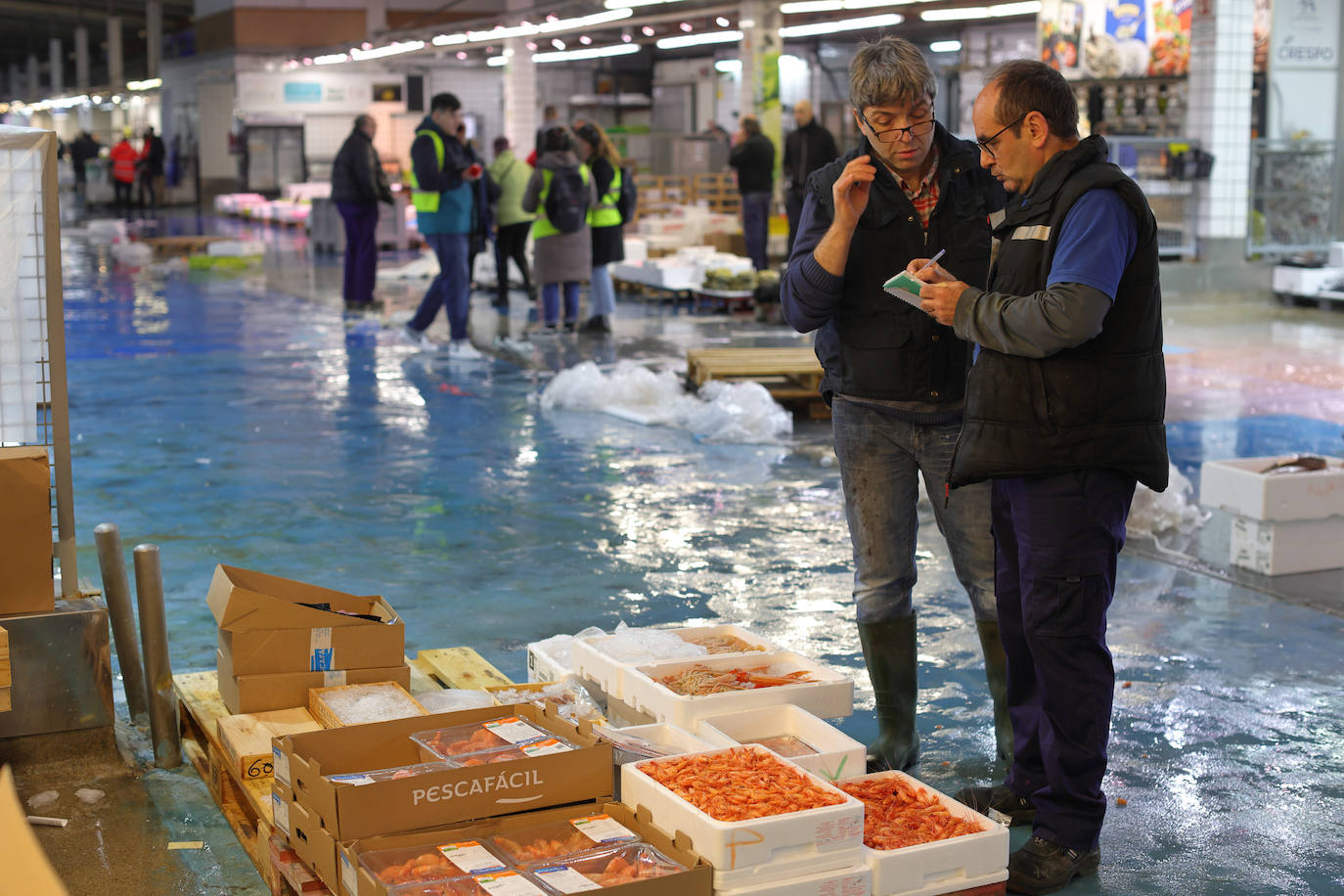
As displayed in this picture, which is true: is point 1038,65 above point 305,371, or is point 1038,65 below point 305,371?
above

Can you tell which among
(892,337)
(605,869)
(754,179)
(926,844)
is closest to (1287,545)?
(892,337)

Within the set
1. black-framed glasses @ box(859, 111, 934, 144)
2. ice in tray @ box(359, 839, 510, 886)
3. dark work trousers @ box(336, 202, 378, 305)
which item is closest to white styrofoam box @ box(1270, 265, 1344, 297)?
dark work trousers @ box(336, 202, 378, 305)

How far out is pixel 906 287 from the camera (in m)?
2.88

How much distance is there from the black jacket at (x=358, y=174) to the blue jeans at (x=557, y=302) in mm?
1668

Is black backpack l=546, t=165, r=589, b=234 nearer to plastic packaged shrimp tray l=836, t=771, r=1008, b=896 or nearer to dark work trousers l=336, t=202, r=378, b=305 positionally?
dark work trousers l=336, t=202, r=378, b=305

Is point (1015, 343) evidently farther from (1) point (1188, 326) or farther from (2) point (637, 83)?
(2) point (637, 83)

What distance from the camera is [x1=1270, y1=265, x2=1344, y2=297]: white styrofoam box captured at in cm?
1403

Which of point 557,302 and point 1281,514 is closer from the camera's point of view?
point 1281,514

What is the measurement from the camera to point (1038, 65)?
8.98ft

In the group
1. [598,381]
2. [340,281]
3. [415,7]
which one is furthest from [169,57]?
[598,381]

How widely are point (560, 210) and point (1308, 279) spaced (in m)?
8.06

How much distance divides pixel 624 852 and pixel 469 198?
8.48 meters

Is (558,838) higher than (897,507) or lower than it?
lower

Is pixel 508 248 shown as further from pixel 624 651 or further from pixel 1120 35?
pixel 624 651
